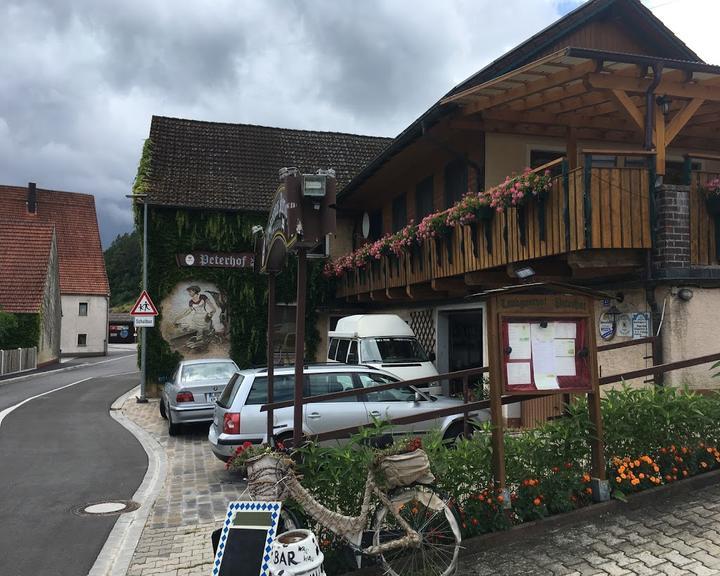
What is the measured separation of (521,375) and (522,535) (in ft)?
4.22

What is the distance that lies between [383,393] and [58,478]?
481 cm

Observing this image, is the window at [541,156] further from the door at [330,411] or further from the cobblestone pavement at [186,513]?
the cobblestone pavement at [186,513]

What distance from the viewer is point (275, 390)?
921 centimetres

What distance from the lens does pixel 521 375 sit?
521 cm

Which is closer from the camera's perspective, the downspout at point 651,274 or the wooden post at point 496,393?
the wooden post at point 496,393

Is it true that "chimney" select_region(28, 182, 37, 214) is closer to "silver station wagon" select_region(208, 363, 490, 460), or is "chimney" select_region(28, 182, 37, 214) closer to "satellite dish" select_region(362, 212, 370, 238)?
"satellite dish" select_region(362, 212, 370, 238)

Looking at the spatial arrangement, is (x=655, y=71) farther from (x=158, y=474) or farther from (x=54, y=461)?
(x=54, y=461)

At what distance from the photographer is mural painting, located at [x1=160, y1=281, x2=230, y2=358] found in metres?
19.6

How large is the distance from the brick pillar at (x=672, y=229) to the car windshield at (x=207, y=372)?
8.24 m

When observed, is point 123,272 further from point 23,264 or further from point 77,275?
point 23,264

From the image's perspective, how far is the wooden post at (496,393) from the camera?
509 centimetres

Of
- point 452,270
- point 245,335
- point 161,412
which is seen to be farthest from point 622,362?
point 245,335

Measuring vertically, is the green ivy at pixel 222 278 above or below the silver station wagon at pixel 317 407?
above

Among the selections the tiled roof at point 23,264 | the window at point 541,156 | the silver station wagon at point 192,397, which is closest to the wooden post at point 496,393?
the silver station wagon at point 192,397
